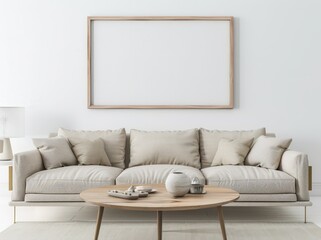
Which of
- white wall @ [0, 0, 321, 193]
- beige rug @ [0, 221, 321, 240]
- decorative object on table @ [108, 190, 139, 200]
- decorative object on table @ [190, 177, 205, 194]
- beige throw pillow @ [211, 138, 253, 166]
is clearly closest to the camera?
decorative object on table @ [108, 190, 139, 200]

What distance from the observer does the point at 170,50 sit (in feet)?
16.8

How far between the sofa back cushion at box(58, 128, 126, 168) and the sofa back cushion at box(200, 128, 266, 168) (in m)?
0.85

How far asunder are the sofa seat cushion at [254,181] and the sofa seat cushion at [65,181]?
3.13 feet

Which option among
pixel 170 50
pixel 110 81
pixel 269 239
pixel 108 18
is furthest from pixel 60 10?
pixel 269 239

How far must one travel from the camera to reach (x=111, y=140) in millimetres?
4641

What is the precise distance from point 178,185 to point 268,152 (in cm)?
149

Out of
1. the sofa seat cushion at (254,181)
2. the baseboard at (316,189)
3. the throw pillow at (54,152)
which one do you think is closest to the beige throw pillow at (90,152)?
the throw pillow at (54,152)

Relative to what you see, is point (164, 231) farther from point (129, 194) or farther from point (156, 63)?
point (156, 63)

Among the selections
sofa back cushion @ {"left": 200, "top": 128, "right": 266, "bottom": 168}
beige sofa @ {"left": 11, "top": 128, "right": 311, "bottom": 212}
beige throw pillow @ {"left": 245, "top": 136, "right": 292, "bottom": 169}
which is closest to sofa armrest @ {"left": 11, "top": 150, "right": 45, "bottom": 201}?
beige sofa @ {"left": 11, "top": 128, "right": 311, "bottom": 212}

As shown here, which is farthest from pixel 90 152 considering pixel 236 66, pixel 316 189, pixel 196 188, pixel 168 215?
pixel 316 189

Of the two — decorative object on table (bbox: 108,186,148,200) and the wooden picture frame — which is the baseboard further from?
decorative object on table (bbox: 108,186,148,200)

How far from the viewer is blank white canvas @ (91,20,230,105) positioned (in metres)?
5.12

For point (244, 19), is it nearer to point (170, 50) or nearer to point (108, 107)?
point (170, 50)

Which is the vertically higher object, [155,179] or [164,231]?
[155,179]
